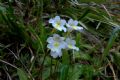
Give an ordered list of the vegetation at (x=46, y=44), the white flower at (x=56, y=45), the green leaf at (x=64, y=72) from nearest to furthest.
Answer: the white flower at (x=56, y=45) → the green leaf at (x=64, y=72) → the vegetation at (x=46, y=44)

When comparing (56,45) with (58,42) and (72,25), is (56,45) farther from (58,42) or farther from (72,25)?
(72,25)

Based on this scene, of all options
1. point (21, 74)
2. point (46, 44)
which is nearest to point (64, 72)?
point (21, 74)

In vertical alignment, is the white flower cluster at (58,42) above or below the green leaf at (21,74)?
above

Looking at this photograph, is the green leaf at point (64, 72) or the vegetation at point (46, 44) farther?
the vegetation at point (46, 44)

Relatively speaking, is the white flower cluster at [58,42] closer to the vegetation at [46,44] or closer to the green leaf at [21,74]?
the vegetation at [46,44]

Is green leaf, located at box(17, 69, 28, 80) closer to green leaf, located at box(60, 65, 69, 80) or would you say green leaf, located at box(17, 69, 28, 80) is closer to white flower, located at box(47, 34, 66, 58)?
green leaf, located at box(60, 65, 69, 80)

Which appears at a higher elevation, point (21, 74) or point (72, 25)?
point (72, 25)

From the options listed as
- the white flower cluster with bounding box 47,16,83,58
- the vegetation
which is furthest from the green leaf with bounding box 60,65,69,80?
the white flower cluster with bounding box 47,16,83,58

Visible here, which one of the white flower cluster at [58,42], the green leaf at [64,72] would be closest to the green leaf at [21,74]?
the green leaf at [64,72]
